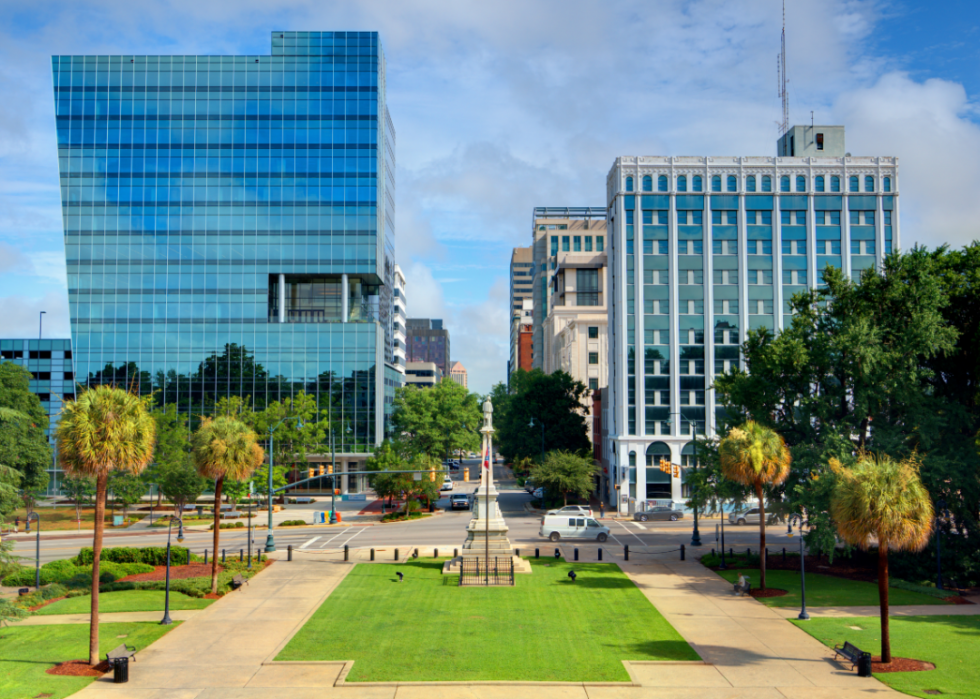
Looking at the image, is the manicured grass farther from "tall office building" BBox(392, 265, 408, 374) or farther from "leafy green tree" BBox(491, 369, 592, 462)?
"tall office building" BBox(392, 265, 408, 374)

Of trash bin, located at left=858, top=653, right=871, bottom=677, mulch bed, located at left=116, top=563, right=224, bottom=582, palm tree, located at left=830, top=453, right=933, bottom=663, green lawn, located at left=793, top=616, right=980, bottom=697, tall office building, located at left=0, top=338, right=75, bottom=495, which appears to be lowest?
mulch bed, located at left=116, top=563, right=224, bottom=582

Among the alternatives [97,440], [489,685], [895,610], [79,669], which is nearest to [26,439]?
[97,440]

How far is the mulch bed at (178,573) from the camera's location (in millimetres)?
37562

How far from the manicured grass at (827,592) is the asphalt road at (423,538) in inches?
339

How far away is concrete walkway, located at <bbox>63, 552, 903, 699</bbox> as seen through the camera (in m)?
21.5

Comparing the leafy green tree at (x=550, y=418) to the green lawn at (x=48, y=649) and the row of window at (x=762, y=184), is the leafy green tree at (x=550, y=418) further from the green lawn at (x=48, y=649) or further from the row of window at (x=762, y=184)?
the green lawn at (x=48, y=649)

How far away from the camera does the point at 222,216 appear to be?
274ft

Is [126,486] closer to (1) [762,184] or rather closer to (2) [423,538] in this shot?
(2) [423,538]

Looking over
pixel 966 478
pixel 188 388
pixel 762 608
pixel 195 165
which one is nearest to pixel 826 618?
pixel 762 608

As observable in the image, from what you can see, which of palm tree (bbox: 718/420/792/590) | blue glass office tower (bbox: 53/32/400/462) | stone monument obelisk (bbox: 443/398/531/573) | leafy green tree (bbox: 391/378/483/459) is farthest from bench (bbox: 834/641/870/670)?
blue glass office tower (bbox: 53/32/400/462)

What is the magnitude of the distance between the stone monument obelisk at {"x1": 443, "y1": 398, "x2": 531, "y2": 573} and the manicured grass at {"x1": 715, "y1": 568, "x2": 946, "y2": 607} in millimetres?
11411

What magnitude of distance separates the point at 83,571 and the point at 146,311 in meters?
49.2

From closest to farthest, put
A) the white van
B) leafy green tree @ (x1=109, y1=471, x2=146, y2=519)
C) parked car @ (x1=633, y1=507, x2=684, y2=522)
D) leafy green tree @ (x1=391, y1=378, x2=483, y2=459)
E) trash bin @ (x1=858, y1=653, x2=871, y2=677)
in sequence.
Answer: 1. trash bin @ (x1=858, y1=653, x2=871, y2=677)
2. the white van
3. leafy green tree @ (x1=109, y1=471, x2=146, y2=519)
4. parked car @ (x1=633, y1=507, x2=684, y2=522)
5. leafy green tree @ (x1=391, y1=378, x2=483, y2=459)

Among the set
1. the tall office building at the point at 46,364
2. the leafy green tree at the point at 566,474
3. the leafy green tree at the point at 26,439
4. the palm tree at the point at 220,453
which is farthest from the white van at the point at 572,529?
the tall office building at the point at 46,364
